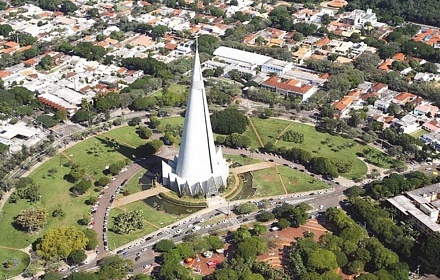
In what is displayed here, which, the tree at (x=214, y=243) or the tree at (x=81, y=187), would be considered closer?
the tree at (x=214, y=243)

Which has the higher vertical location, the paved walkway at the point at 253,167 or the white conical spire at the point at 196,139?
the white conical spire at the point at 196,139

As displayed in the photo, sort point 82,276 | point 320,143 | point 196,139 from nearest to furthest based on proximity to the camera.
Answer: point 82,276 → point 196,139 → point 320,143

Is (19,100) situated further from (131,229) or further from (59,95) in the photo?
(131,229)

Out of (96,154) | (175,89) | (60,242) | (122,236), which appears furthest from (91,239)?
(175,89)

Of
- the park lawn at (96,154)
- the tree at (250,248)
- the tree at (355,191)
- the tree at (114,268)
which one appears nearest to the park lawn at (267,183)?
the tree at (355,191)

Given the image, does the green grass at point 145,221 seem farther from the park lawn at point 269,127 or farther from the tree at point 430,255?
the tree at point 430,255

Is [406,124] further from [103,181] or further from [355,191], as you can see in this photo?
[103,181]
